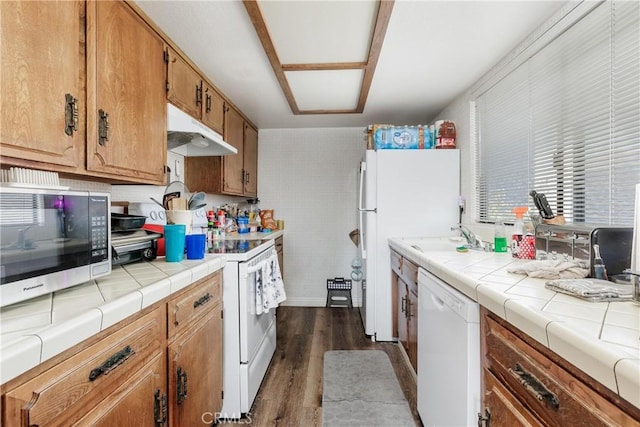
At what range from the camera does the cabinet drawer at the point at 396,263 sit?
233cm

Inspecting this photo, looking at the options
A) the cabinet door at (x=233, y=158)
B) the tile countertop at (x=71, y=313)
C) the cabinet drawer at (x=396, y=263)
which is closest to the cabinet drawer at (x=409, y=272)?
the cabinet drawer at (x=396, y=263)

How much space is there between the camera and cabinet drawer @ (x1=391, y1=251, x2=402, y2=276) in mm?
2332

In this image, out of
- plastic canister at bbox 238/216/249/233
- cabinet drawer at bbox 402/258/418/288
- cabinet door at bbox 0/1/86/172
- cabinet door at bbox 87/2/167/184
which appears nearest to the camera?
cabinet door at bbox 0/1/86/172

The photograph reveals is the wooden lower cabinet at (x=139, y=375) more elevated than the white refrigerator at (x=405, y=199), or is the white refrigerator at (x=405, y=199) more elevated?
the white refrigerator at (x=405, y=199)

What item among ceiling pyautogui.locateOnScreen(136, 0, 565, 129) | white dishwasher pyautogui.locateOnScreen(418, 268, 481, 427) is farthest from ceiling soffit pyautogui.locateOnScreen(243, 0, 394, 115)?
white dishwasher pyautogui.locateOnScreen(418, 268, 481, 427)

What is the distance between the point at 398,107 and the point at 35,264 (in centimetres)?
292

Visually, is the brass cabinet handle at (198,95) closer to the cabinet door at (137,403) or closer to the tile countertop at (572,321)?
the cabinet door at (137,403)

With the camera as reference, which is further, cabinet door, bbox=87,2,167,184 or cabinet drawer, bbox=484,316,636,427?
cabinet door, bbox=87,2,167,184

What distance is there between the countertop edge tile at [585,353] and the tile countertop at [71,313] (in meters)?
1.09

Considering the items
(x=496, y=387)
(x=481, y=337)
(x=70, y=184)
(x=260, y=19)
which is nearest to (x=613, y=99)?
(x=481, y=337)

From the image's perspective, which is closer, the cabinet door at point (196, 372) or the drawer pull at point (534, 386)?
the drawer pull at point (534, 386)

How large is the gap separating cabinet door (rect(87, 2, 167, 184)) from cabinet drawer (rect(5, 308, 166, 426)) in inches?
29.5

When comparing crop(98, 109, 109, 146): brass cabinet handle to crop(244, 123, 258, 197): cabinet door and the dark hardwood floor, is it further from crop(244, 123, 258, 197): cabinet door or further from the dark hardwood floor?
crop(244, 123, 258, 197): cabinet door

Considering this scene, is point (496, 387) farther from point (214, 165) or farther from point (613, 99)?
point (214, 165)
